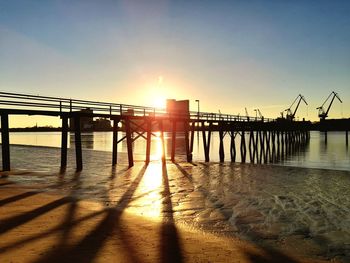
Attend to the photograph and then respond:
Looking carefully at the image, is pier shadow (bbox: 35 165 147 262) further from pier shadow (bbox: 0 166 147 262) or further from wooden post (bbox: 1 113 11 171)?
wooden post (bbox: 1 113 11 171)

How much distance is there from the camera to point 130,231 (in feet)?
23.5

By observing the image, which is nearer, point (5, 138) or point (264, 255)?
point (264, 255)

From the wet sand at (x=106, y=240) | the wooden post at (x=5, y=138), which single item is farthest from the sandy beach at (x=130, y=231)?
the wooden post at (x=5, y=138)

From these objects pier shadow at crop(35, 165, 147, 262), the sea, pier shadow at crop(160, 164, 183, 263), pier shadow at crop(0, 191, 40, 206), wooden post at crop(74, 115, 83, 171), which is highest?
wooden post at crop(74, 115, 83, 171)

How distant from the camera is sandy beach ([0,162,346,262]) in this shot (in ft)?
18.8

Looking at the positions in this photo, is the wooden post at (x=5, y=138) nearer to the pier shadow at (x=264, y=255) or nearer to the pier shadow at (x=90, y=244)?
the pier shadow at (x=90, y=244)

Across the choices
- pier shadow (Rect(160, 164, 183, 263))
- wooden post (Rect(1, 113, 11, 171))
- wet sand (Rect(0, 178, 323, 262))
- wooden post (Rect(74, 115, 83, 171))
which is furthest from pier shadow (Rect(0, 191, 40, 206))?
wooden post (Rect(74, 115, 83, 171))

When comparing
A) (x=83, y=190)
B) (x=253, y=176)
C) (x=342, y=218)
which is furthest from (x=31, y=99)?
(x=342, y=218)

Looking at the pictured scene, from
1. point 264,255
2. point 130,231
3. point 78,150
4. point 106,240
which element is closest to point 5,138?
point 78,150

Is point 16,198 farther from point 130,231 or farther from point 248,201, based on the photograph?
point 248,201

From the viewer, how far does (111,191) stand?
12.6 meters

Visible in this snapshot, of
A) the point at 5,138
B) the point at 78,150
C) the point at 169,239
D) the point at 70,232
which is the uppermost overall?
the point at 5,138

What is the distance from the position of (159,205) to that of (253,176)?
27.6 ft

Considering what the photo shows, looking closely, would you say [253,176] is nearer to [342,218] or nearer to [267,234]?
[342,218]
